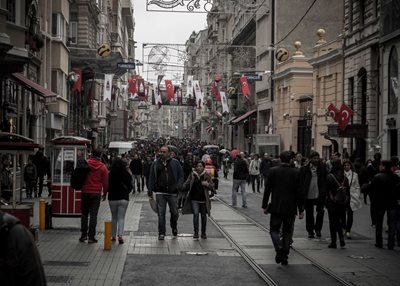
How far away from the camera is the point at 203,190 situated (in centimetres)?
1493

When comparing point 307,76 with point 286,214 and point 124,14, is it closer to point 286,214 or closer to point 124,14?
point 286,214

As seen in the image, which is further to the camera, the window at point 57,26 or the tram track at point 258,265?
the window at point 57,26

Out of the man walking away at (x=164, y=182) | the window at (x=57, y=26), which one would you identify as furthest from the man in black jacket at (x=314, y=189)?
the window at (x=57, y=26)

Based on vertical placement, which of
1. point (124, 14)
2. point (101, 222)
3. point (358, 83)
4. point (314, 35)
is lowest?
point (101, 222)

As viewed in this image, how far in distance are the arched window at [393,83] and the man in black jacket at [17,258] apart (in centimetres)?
2566

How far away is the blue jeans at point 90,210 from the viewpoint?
535 inches

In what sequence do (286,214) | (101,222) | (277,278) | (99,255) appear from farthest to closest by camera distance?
1. (101,222)
2. (99,255)
3. (286,214)
4. (277,278)

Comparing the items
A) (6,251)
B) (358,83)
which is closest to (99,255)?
(6,251)

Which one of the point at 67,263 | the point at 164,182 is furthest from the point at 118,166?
the point at 67,263

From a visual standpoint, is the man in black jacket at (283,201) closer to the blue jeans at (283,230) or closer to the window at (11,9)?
the blue jeans at (283,230)

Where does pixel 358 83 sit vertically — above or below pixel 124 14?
below

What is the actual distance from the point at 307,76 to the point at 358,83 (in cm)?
1387


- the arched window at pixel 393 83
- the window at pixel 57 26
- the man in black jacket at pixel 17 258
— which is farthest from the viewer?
the window at pixel 57 26

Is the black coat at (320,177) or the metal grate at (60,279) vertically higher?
the black coat at (320,177)
